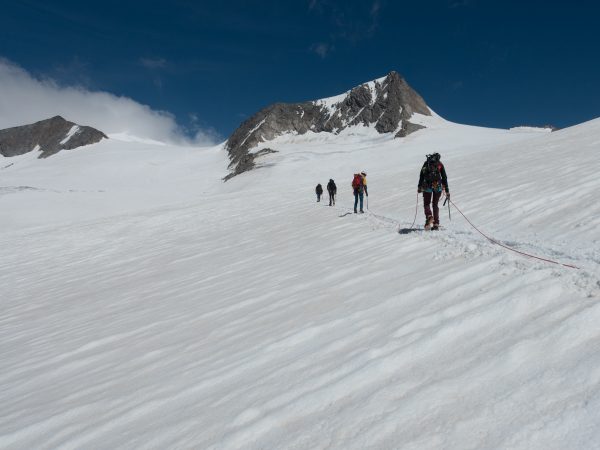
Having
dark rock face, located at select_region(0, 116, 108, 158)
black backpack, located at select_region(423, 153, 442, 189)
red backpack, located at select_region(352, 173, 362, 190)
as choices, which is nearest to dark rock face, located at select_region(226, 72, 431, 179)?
dark rock face, located at select_region(0, 116, 108, 158)

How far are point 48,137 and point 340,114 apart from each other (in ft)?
296

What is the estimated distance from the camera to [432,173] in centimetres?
801

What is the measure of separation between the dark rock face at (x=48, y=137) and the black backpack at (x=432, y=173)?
124 meters

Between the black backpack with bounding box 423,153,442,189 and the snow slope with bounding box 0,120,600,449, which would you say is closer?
the snow slope with bounding box 0,120,600,449

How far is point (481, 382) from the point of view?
2.57 metres

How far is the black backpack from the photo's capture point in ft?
26.2

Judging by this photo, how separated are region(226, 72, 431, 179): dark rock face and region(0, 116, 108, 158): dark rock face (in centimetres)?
4655

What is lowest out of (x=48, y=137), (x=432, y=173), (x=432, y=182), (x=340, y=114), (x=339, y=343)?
(x=339, y=343)

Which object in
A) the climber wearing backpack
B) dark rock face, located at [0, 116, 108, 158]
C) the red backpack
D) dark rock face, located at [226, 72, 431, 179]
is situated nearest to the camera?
the climber wearing backpack

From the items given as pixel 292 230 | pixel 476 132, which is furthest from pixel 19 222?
pixel 476 132

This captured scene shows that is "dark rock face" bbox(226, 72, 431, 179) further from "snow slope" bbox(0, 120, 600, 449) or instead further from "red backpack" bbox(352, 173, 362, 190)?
"snow slope" bbox(0, 120, 600, 449)

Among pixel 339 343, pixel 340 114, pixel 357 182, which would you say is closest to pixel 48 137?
pixel 340 114

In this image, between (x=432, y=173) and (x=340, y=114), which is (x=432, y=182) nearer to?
(x=432, y=173)

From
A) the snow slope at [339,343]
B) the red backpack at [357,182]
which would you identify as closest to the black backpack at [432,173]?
the snow slope at [339,343]
